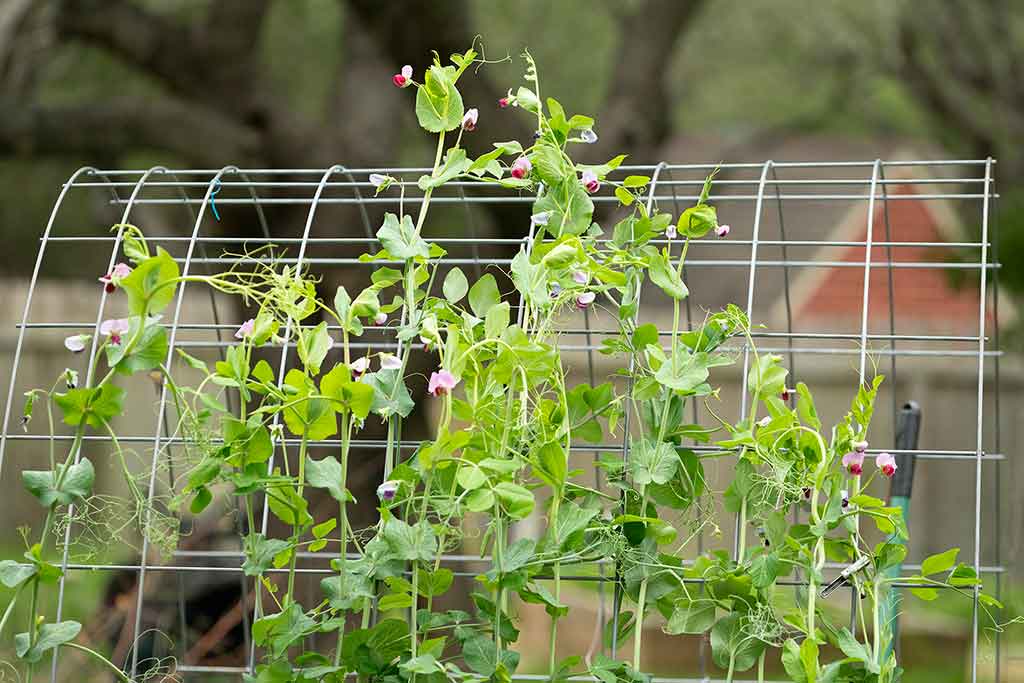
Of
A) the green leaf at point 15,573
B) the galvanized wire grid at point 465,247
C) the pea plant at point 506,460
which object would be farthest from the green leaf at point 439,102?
the green leaf at point 15,573

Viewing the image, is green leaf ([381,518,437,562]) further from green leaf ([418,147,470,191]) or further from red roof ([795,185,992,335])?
red roof ([795,185,992,335])

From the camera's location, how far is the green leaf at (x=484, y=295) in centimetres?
146

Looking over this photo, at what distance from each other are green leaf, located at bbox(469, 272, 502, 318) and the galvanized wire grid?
0.24 feet

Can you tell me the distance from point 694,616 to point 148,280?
74 cm

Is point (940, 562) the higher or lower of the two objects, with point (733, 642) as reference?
higher

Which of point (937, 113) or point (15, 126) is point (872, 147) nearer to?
point (937, 113)

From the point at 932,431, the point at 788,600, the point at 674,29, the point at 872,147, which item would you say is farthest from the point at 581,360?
the point at 872,147

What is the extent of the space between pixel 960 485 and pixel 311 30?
446 cm

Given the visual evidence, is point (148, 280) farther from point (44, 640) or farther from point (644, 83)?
point (644, 83)

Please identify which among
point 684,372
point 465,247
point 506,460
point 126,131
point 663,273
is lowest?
point 506,460

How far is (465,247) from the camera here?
4.92 m

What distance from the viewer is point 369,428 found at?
362 centimetres

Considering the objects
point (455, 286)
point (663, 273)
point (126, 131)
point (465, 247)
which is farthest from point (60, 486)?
point (465, 247)

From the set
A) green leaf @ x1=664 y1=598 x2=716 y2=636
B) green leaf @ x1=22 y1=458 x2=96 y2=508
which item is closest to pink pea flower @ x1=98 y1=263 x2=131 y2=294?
green leaf @ x1=22 y1=458 x2=96 y2=508
